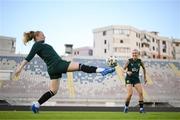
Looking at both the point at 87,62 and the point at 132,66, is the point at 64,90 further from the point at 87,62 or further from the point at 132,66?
the point at 132,66

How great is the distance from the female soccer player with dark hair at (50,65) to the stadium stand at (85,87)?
19548mm

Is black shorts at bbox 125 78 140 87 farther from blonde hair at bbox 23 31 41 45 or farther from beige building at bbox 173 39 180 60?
beige building at bbox 173 39 180 60

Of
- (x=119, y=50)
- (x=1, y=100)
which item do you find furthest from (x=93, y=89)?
(x=119, y=50)

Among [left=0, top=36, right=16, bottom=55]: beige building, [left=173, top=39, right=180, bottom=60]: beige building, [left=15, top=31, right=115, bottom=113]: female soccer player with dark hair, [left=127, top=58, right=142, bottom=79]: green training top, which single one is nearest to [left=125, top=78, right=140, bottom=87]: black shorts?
[left=127, top=58, right=142, bottom=79]: green training top

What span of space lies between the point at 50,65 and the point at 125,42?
2017 inches

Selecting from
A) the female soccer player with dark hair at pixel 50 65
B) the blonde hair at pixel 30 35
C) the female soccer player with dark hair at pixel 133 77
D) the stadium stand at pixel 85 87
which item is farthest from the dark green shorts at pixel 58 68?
the stadium stand at pixel 85 87

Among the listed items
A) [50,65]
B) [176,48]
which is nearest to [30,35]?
[50,65]

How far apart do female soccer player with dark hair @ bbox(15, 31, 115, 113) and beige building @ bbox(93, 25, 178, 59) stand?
49.3 metres

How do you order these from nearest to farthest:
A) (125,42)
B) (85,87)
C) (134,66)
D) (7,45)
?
1. (134,66)
2. (85,87)
3. (7,45)
4. (125,42)

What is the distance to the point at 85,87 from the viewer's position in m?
27.5

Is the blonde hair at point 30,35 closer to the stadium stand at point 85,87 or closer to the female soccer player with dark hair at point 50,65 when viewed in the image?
the female soccer player with dark hair at point 50,65

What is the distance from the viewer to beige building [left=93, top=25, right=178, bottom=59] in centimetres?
5656

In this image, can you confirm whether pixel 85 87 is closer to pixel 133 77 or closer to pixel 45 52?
pixel 133 77

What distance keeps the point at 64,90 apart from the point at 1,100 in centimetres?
565
